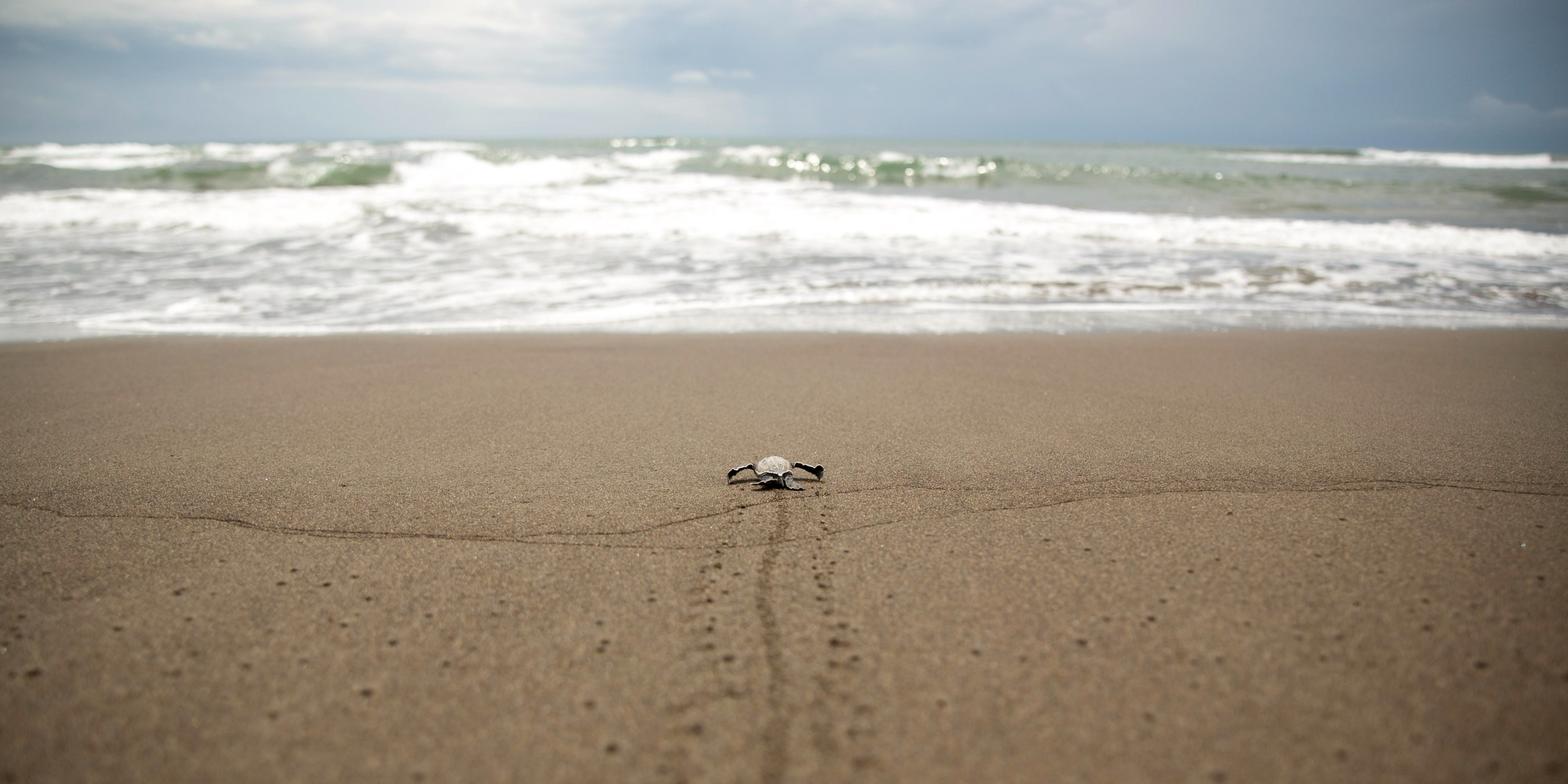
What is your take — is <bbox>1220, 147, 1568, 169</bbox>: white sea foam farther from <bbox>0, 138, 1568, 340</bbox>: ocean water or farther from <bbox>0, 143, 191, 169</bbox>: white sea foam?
<bbox>0, 143, 191, 169</bbox>: white sea foam

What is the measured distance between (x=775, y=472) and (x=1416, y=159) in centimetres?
3488

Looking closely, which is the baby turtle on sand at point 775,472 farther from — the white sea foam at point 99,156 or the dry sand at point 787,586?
the white sea foam at point 99,156

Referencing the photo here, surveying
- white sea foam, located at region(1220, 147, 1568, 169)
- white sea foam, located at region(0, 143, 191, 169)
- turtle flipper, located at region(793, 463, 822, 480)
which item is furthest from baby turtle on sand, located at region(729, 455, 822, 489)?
white sea foam, located at region(1220, 147, 1568, 169)

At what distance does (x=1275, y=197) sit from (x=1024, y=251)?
9914 millimetres

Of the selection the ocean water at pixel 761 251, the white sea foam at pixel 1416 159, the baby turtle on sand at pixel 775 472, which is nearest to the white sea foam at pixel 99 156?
the ocean water at pixel 761 251

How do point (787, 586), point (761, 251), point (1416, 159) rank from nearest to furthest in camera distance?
1. point (787, 586)
2. point (761, 251)
3. point (1416, 159)

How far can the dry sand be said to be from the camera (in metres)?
1.49

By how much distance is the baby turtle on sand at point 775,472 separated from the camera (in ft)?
8.63

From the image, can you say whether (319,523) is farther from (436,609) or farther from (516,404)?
(516,404)

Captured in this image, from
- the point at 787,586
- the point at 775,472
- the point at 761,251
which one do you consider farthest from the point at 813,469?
the point at 761,251

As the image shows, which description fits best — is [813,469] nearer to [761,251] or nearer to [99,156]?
[761,251]

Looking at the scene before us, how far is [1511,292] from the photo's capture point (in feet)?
22.1

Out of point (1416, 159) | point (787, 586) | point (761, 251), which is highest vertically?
point (1416, 159)

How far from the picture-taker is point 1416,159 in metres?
27.7
